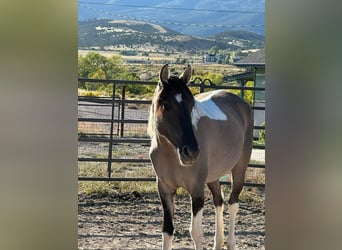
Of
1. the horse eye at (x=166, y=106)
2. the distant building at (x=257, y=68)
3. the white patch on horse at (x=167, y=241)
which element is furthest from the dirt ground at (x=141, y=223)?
the horse eye at (x=166, y=106)

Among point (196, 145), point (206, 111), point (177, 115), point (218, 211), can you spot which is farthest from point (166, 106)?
point (218, 211)

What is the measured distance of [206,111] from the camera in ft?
8.09

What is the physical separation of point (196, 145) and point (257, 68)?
127cm

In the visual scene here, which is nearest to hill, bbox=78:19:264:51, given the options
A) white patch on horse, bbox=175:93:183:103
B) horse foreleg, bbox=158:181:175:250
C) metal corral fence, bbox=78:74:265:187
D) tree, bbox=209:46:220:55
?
tree, bbox=209:46:220:55

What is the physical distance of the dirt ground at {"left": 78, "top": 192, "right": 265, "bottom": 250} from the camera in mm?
2836

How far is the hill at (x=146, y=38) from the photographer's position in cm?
288

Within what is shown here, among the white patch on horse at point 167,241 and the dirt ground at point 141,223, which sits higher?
the white patch on horse at point 167,241

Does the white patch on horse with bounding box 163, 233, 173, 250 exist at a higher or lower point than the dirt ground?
higher

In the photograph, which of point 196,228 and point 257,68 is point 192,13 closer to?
point 257,68

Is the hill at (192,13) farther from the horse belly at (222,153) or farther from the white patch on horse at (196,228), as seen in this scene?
the white patch on horse at (196,228)

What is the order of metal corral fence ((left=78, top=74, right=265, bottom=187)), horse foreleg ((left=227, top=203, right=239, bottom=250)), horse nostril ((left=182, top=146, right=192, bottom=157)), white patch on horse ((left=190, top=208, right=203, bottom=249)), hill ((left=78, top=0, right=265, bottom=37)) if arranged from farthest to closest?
metal corral fence ((left=78, top=74, right=265, bottom=187)) → hill ((left=78, top=0, right=265, bottom=37)) → horse foreleg ((left=227, top=203, right=239, bottom=250)) → white patch on horse ((left=190, top=208, right=203, bottom=249)) → horse nostril ((left=182, top=146, right=192, bottom=157))

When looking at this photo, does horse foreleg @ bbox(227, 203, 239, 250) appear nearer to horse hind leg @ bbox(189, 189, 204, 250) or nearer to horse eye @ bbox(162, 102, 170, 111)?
horse hind leg @ bbox(189, 189, 204, 250)
